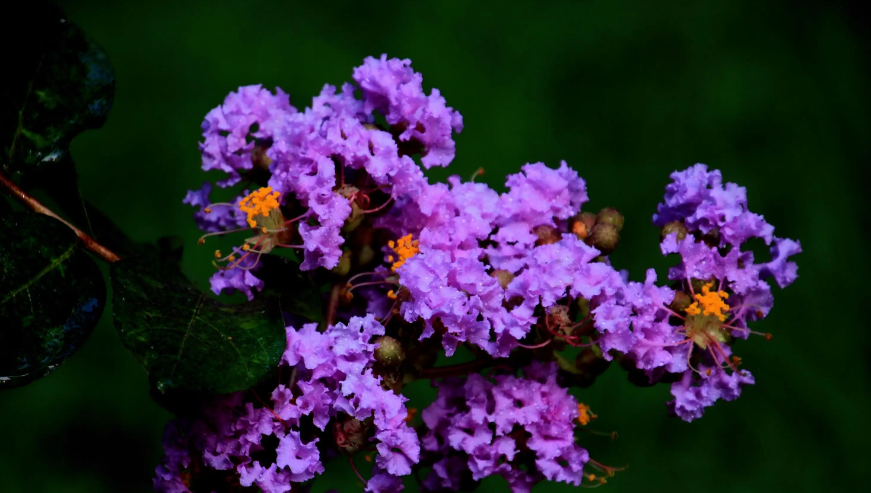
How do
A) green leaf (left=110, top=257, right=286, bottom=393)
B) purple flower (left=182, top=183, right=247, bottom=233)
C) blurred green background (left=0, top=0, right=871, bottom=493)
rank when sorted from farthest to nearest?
blurred green background (left=0, top=0, right=871, bottom=493), purple flower (left=182, top=183, right=247, bottom=233), green leaf (left=110, top=257, right=286, bottom=393)

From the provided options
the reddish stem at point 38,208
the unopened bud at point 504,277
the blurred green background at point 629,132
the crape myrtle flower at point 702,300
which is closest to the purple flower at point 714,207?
the crape myrtle flower at point 702,300

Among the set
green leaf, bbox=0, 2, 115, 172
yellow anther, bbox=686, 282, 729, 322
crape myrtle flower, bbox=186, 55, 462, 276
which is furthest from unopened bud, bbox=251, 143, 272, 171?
yellow anther, bbox=686, 282, 729, 322

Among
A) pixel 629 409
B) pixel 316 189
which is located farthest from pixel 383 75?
pixel 629 409

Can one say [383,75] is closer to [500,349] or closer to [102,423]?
[500,349]

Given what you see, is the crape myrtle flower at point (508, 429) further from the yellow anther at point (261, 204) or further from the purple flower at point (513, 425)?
the yellow anther at point (261, 204)

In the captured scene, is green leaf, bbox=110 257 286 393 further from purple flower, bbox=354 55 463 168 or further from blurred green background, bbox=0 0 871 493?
blurred green background, bbox=0 0 871 493

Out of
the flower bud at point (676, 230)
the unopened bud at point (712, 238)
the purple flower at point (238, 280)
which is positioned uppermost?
the flower bud at point (676, 230)

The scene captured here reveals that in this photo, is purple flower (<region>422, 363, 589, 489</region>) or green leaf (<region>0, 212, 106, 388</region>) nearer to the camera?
green leaf (<region>0, 212, 106, 388</region>)

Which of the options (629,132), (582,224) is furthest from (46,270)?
(629,132)
